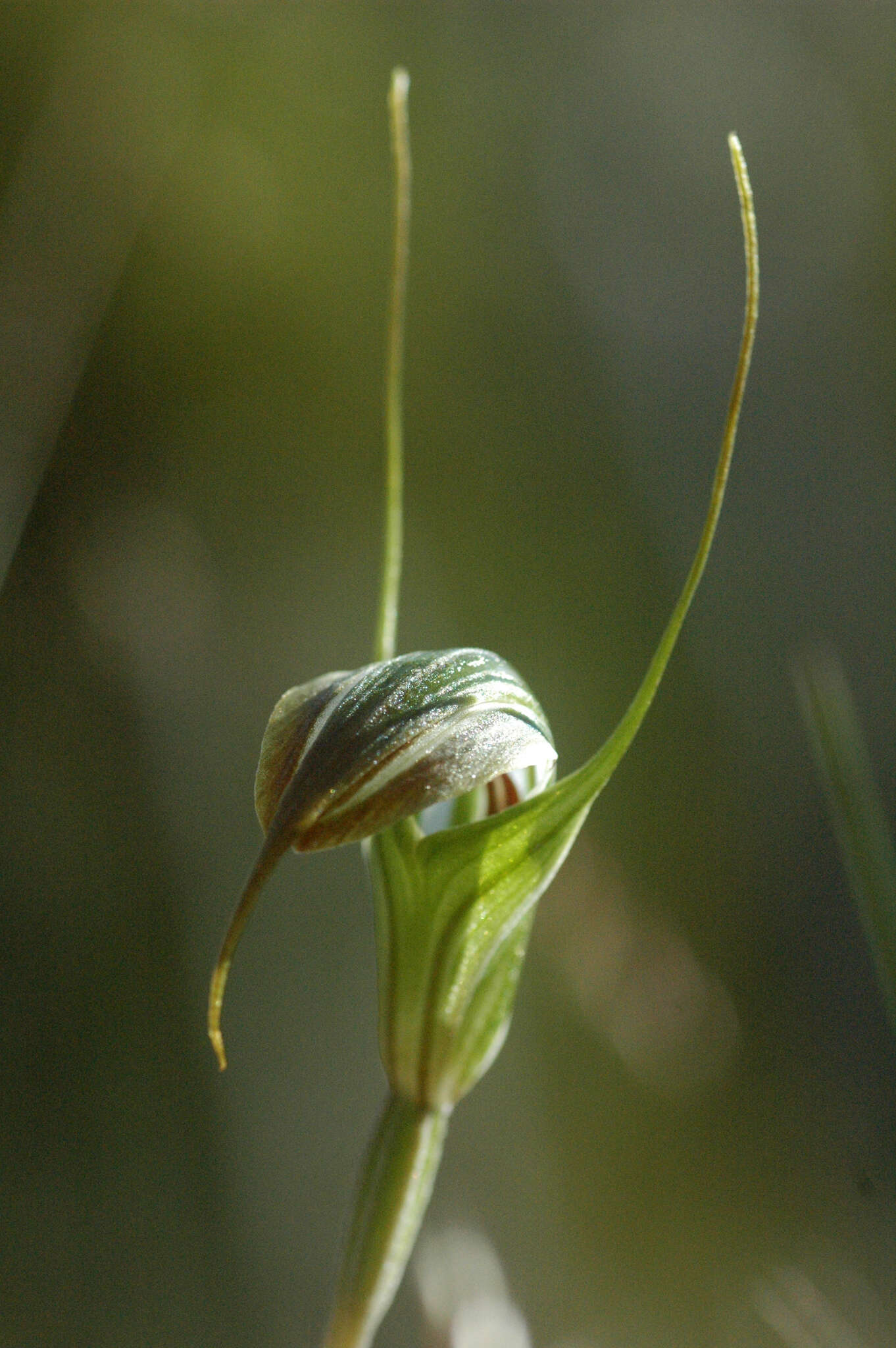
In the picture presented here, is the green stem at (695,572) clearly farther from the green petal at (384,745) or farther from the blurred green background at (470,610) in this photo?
the blurred green background at (470,610)

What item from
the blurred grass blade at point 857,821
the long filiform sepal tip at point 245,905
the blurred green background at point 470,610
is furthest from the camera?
the blurred green background at point 470,610

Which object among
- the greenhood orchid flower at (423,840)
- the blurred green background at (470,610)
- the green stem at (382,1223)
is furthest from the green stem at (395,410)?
the blurred green background at (470,610)

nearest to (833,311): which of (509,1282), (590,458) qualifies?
(590,458)

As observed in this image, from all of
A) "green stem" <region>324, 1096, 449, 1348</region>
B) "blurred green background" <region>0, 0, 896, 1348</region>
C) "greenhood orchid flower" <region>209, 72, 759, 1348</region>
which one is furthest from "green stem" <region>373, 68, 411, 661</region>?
"blurred green background" <region>0, 0, 896, 1348</region>

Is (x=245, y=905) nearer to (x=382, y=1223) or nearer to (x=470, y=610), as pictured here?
(x=382, y=1223)

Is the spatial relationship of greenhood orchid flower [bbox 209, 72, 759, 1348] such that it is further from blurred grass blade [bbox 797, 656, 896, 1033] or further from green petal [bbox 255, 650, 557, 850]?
blurred grass blade [bbox 797, 656, 896, 1033]
